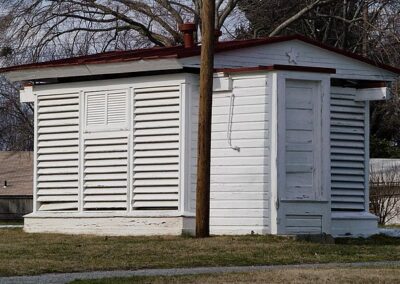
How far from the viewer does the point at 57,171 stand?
25141mm

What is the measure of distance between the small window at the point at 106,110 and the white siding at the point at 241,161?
1.77 metres

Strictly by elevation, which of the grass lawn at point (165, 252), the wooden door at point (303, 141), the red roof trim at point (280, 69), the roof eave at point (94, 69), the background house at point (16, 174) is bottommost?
the grass lawn at point (165, 252)

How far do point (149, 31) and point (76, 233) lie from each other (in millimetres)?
18988

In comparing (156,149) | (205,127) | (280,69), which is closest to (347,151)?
(280,69)

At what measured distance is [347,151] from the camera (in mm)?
24734

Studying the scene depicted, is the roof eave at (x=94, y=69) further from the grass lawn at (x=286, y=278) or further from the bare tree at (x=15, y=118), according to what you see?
the bare tree at (x=15, y=118)

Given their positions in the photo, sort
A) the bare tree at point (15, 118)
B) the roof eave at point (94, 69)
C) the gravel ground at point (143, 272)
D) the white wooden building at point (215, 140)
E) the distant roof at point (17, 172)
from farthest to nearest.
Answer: the distant roof at point (17, 172) < the bare tree at point (15, 118) < the roof eave at point (94, 69) < the white wooden building at point (215, 140) < the gravel ground at point (143, 272)

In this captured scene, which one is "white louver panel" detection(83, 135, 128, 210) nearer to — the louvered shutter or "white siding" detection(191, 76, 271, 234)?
the louvered shutter

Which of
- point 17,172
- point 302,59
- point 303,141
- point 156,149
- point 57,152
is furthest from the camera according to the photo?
point 17,172

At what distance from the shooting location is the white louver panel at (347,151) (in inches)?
963

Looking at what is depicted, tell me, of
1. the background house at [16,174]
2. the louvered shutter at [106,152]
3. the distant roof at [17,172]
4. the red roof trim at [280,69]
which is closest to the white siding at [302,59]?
the red roof trim at [280,69]

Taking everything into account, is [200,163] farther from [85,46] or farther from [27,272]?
[85,46]

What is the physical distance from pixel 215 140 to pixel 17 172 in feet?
107

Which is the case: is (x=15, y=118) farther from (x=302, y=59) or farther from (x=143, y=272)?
(x=143, y=272)
